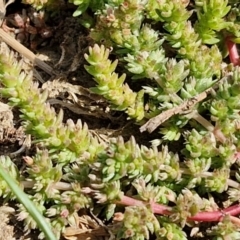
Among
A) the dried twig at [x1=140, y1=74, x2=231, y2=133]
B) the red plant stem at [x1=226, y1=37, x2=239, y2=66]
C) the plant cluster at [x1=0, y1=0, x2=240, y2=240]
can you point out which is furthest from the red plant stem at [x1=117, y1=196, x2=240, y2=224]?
the red plant stem at [x1=226, y1=37, x2=239, y2=66]

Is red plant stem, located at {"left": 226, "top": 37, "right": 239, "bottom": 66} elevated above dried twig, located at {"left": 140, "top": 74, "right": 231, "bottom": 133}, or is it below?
above

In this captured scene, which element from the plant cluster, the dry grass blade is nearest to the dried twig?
the plant cluster

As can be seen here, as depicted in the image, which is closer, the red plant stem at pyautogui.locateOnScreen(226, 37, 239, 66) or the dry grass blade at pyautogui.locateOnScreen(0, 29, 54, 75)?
the red plant stem at pyautogui.locateOnScreen(226, 37, 239, 66)

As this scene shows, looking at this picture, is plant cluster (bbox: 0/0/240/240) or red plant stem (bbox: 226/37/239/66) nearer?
plant cluster (bbox: 0/0/240/240)

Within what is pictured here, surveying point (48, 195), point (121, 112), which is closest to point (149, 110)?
point (121, 112)

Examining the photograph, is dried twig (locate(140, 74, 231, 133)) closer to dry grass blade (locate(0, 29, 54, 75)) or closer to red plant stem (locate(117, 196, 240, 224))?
red plant stem (locate(117, 196, 240, 224))

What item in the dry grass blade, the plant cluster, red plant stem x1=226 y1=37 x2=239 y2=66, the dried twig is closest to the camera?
the plant cluster

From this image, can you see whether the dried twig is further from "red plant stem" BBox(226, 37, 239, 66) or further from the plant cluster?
"red plant stem" BBox(226, 37, 239, 66)

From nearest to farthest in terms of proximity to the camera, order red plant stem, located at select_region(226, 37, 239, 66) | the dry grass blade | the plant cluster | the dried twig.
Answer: the plant cluster < the dried twig < red plant stem, located at select_region(226, 37, 239, 66) < the dry grass blade

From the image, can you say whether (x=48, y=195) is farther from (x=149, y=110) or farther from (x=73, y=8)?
(x=73, y=8)

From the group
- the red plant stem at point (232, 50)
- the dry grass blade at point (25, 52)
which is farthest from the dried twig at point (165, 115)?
the dry grass blade at point (25, 52)
